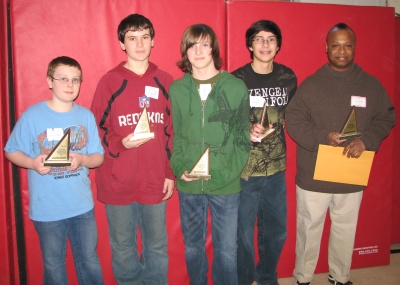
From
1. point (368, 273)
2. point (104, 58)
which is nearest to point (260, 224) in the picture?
point (368, 273)

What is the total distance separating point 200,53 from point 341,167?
1502mm

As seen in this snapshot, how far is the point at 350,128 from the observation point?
2691 millimetres

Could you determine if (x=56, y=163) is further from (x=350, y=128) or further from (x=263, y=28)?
(x=350, y=128)

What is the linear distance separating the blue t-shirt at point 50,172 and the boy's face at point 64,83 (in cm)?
12

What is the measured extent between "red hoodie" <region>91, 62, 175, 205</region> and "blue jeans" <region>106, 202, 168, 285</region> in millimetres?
91

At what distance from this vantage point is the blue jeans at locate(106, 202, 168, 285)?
257cm

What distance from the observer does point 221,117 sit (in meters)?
2.46

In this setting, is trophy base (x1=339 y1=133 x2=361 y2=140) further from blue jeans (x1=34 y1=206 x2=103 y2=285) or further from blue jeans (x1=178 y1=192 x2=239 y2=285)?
blue jeans (x1=34 y1=206 x2=103 y2=285)

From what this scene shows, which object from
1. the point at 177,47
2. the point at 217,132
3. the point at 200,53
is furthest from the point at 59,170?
the point at 177,47

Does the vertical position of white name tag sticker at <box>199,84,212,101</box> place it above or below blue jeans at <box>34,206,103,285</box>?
above

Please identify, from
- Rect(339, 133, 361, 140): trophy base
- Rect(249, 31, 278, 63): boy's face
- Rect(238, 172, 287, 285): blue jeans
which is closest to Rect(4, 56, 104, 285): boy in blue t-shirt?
Rect(238, 172, 287, 285): blue jeans

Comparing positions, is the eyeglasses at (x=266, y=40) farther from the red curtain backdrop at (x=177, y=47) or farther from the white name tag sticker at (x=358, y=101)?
the white name tag sticker at (x=358, y=101)

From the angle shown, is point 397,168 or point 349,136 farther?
point 397,168

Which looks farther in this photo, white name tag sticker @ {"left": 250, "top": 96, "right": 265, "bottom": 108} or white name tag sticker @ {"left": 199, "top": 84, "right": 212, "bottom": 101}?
white name tag sticker @ {"left": 250, "top": 96, "right": 265, "bottom": 108}
